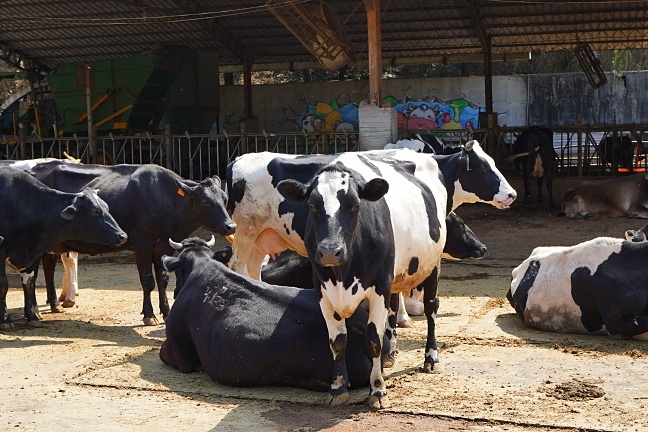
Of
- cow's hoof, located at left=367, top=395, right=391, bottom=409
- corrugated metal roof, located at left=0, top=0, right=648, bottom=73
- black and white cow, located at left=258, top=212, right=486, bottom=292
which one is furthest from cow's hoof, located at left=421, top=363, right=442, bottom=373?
corrugated metal roof, located at left=0, top=0, right=648, bottom=73

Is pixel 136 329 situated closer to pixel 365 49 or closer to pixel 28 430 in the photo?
pixel 28 430

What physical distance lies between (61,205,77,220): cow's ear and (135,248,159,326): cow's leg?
0.98 m

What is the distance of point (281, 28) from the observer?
84.1 ft

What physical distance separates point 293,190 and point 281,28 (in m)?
19.4

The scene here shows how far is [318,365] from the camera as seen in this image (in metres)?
7.33

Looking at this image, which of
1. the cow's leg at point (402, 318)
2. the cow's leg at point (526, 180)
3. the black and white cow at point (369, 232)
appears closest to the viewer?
the black and white cow at point (369, 232)

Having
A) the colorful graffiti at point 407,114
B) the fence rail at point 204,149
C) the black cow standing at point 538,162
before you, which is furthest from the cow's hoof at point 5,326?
the colorful graffiti at point 407,114

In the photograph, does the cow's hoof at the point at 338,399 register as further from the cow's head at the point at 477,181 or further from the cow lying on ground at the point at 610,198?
the cow lying on ground at the point at 610,198

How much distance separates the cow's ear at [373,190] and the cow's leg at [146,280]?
4535mm

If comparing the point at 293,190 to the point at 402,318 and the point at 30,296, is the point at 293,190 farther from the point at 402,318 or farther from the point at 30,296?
the point at 30,296

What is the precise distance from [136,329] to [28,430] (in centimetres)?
396

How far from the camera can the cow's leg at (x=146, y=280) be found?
10766mm

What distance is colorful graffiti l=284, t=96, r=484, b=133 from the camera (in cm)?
3312

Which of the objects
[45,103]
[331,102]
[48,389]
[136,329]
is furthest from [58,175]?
[331,102]
